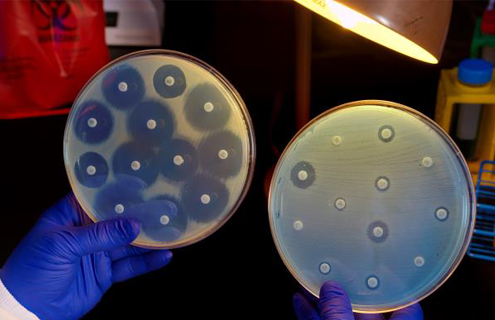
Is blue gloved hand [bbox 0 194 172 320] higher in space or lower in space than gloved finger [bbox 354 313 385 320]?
higher

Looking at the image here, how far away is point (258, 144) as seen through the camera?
4.79 ft

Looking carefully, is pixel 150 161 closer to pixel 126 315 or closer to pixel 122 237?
pixel 122 237

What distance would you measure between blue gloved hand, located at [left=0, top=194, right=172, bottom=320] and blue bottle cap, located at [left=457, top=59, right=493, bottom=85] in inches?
29.6

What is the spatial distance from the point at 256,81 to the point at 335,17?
681 mm

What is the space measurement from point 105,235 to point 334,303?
0.45m

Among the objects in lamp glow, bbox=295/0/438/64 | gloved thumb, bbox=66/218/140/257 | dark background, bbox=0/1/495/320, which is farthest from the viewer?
dark background, bbox=0/1/495/320

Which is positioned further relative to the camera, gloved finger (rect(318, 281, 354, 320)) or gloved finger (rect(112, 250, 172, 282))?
gloved finger (rect(112, 250, 172, 282))

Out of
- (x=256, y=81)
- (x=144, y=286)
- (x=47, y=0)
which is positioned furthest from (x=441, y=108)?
(x=47, y=0)

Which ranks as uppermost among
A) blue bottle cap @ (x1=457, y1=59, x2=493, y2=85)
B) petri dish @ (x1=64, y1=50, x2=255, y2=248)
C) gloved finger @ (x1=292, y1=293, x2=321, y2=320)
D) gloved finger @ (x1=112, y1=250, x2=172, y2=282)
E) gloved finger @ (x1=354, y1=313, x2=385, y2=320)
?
blue bottle cap @ (x1=457, y1=59, x2=493, y2=85)

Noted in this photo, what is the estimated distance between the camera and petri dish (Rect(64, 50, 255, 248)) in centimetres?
104

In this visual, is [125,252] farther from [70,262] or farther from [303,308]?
[303,308]

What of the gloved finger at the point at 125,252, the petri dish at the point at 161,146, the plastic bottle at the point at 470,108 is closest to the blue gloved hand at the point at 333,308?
the petri dish at the point at 161,146

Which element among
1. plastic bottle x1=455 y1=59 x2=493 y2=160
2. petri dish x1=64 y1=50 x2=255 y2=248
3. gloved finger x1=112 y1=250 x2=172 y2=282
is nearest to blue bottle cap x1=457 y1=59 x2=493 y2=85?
plastic bottle x1=455 y1=59 x2=493 y2=160

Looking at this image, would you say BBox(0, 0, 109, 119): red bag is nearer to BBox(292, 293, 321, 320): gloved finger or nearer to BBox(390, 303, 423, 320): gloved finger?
BBox(292, 293, 321, 320): gloved finger
